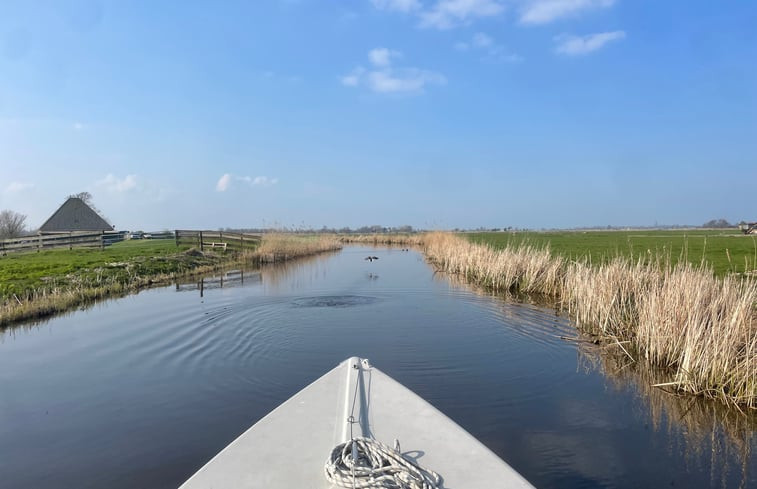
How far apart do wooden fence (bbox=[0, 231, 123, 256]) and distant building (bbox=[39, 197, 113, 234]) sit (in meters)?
8.17

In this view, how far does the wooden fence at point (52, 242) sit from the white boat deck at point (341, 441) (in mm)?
27503

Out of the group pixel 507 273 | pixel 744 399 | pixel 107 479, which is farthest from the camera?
pixel 507 273

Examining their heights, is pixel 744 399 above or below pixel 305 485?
below

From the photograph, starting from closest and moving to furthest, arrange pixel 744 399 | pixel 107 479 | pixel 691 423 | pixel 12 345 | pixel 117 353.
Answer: pixel 107 479
pixel 691 423
pixel 744 399
pixel 117 353
pixel 12 345

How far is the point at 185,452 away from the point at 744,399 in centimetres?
661

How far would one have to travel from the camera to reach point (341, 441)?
3266 millimetres

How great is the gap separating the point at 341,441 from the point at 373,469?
57cm

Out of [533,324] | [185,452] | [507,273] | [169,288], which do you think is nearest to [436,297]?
[507,273]

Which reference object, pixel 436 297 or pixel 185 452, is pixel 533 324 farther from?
pixel 185 452

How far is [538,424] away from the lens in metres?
5.32

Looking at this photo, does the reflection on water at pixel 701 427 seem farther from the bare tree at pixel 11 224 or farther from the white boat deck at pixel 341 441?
the bare tree at pixel 11 224

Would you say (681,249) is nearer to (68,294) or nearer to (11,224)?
(68,294)

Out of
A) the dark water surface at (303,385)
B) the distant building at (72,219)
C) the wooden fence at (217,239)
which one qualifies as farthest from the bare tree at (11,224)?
the dark water surface at (303,385)

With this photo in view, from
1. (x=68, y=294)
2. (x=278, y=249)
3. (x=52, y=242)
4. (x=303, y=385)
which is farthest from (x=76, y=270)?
(x=303, y=385)
